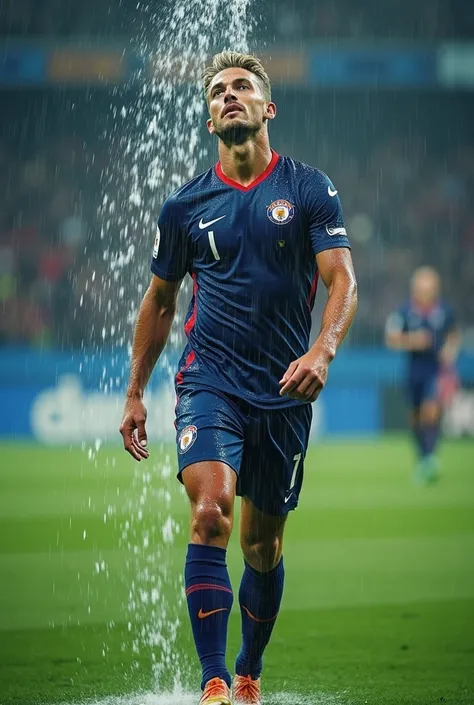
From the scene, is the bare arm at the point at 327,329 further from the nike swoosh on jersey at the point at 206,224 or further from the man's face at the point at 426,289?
the man's face at the point at 426,289

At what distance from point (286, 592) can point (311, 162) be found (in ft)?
67.0

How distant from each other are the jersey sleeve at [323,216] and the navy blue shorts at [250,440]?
639mm

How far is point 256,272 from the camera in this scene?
433cm

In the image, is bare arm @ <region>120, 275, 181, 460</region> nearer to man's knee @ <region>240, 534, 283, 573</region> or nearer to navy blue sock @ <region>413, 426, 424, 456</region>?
man's knee @ <region>240, 534, 283, 573</region>

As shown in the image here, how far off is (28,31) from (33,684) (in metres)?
22.3

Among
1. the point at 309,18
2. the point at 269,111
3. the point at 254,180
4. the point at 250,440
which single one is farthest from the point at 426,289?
the point at 309,18

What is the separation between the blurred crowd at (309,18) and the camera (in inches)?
982

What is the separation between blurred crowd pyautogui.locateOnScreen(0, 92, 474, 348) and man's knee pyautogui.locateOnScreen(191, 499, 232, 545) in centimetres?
1732

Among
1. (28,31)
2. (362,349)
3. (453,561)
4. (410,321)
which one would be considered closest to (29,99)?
(28,31)

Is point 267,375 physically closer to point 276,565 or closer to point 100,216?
point 276,565

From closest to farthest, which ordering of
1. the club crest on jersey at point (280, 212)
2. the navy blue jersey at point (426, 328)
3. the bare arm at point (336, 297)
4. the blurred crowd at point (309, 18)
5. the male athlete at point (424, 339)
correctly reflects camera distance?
the bare arm at point (336, 297) < the club crest on jersey at point (280, 212) < the male athlete at point (424, 339) < the navy blue jersey at point (426, 328) < the blurred crowd at point (309, 18)

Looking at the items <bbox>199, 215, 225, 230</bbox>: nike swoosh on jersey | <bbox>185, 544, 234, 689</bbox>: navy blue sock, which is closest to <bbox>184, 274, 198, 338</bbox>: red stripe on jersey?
<bbox>199, 215, 225, 230</bbox>: nike swoosh on jersey

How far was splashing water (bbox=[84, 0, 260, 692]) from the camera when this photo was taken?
333 inches

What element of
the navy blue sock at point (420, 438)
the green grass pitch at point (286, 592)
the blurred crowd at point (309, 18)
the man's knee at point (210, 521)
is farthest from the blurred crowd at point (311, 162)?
the man's knee at point (210, 521)
